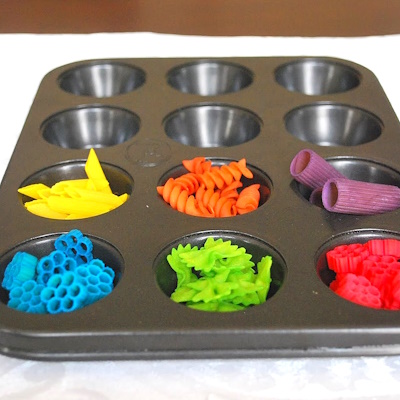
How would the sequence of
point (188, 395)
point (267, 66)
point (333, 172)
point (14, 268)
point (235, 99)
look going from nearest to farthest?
point (188, 395)
point (14, 268)
point (333, 172)
point (235, 99)
point (267, 66)

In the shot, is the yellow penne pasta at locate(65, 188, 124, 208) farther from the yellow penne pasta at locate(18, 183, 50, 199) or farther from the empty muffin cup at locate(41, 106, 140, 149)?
the empty muffin cup at locate(41, 106, 140, 149)

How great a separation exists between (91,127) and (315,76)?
48 cm

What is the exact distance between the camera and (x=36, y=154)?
41.3 inches

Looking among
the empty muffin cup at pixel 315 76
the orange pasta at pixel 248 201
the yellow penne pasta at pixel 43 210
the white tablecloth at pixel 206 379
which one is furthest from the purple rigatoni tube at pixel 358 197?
the empty muffin cup at pixel 315 76

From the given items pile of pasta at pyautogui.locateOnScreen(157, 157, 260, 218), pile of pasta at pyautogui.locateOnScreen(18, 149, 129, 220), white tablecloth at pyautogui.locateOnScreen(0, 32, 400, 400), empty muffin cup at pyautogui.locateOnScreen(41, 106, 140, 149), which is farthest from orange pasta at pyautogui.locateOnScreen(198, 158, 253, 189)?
white tablecloth at pyautogui.locateOnScreen(0, 32, 400, 400)

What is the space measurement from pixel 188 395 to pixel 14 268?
27 centimetres

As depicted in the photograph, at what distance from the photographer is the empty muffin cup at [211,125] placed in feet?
3.91

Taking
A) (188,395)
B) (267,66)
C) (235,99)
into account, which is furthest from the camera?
(267,66)

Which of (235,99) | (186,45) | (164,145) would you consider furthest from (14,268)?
(186,45)

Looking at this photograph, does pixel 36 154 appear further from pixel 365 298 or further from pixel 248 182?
pixel 365 298

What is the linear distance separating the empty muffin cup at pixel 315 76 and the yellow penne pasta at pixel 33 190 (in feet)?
1.95

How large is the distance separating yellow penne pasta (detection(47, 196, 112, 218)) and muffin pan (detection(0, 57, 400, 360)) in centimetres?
5

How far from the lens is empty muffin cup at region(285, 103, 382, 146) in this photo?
119 centimetres

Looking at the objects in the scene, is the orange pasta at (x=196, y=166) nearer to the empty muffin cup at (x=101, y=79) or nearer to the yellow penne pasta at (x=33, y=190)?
the yellow penne pasta at (x=33, y=190)
